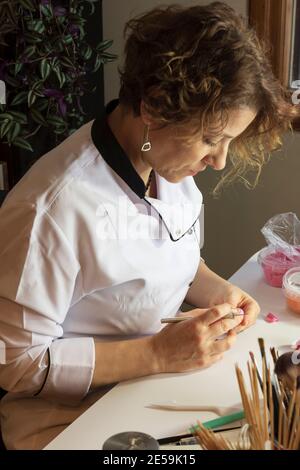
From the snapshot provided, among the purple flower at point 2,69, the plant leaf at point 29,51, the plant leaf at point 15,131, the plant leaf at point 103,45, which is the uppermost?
the plant leaf at point 29,51

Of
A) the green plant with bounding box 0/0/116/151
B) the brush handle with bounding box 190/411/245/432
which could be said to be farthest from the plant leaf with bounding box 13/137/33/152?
the brush handle with bounding box 190/411/245/432

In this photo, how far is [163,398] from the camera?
1029 mm

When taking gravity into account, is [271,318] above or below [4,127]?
below

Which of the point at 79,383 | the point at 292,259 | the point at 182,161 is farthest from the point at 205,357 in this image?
the point at 292,259

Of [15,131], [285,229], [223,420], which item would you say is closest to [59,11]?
[15,131]

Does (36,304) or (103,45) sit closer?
(36,304)

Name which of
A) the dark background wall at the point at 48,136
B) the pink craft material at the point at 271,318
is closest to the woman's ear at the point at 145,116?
the pink craft material at the point at 271,318

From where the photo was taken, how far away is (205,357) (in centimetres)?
111

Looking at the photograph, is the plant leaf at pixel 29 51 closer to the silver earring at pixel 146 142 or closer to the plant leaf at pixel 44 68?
the plant leaf at pixel 44 68

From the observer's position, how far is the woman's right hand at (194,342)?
3.62ft

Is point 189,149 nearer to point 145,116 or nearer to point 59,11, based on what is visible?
point 145,116

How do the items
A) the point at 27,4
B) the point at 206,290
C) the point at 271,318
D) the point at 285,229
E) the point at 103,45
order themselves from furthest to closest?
the point at 103,45
the point at 27,4
the point at 285,229
the point at 206,290
the point at 271,318

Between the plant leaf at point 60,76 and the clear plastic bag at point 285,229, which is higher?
the plant leaf at point 60,76

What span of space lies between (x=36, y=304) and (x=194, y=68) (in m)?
0.45
